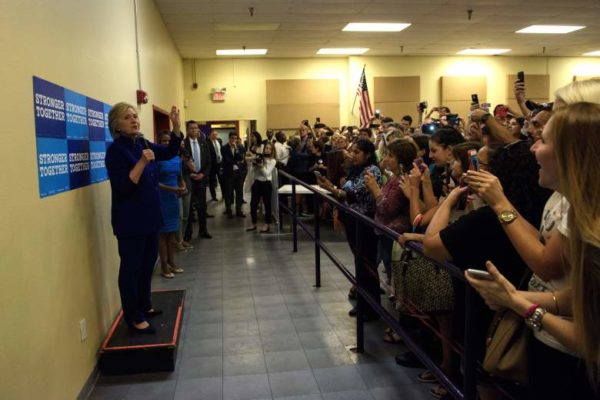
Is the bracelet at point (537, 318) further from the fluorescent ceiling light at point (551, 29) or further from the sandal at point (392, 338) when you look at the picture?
the fluorescent ceiling light at point (551, 29)

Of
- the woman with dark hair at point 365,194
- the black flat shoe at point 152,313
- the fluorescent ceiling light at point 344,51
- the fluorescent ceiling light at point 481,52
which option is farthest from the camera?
the fluorescent ceiling light at point 481,52

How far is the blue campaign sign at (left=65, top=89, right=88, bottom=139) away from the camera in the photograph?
8.47 feet

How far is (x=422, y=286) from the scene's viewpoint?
2.44 m

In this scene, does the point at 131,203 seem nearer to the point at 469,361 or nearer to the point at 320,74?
the point at 469,361

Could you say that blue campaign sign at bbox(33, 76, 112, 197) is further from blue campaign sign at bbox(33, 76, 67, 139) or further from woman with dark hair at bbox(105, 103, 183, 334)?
woman with dark hair at bbox(105, 103, 183, 334)

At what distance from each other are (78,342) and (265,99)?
1051cm

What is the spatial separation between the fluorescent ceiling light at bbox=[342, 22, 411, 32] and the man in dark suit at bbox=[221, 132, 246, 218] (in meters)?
3.13

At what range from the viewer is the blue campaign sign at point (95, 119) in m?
3.01

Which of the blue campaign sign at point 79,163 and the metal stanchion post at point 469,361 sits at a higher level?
the blue campaign sign at point 79,163

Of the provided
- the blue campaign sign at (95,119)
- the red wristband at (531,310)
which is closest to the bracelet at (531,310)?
the red wristband at (531,310)

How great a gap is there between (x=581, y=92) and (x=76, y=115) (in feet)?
8.24

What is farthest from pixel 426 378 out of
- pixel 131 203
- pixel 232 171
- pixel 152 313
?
pixel 232 171

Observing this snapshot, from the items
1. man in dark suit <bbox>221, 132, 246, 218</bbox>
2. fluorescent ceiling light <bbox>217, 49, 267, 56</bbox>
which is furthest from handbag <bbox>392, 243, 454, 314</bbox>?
fluorescent ceiling light <bbox>217, 49, 267, 56</bbox>

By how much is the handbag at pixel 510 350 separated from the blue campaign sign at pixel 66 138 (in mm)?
1981
